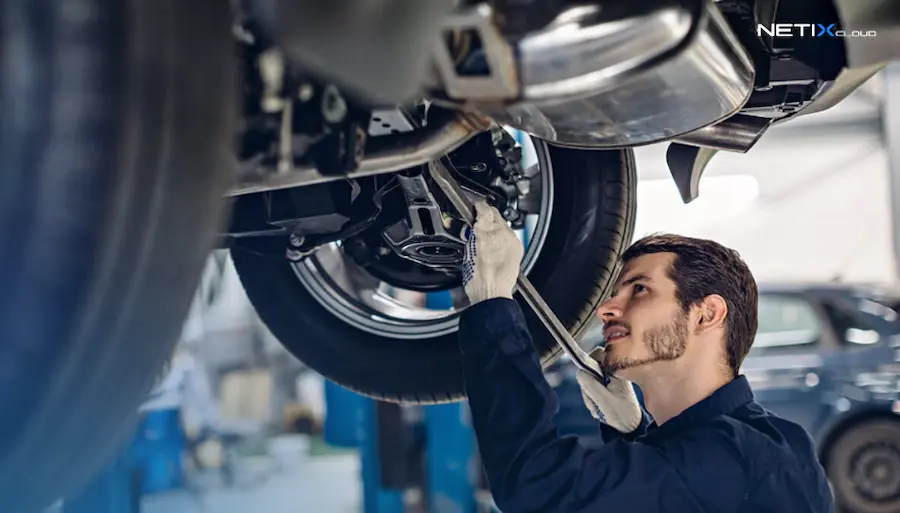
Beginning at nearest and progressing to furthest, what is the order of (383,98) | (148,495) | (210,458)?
(383,98) → (148,495) → (210,458)

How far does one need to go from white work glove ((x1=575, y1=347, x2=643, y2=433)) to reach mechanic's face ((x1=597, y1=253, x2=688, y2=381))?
0.15m

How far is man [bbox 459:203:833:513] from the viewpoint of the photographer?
1.02 metres

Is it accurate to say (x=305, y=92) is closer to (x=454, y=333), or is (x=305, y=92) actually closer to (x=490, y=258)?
(x=490, y=258)

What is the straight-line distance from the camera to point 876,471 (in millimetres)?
3361

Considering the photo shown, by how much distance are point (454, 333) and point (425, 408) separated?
1697mm

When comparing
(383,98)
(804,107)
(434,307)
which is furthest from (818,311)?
(383,98)

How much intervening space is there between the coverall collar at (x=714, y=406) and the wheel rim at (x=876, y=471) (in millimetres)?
2538

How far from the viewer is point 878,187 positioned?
242 inches

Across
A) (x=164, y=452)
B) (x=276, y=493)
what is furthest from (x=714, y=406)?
(x=164, y=452)

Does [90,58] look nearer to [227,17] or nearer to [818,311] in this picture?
[227,17]

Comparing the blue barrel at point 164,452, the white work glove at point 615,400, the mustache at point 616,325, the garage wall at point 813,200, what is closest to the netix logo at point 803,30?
the mustache at point 616,325

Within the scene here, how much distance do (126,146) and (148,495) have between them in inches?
127

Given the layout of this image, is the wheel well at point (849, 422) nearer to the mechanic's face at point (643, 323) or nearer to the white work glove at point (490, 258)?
the mechanic's face at point (643, 323)

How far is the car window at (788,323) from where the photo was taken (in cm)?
359
